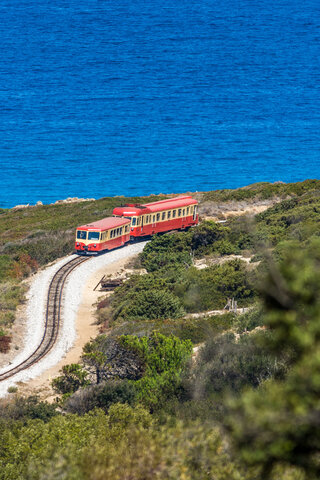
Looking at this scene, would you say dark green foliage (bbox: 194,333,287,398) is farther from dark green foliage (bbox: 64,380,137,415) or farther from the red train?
the red train

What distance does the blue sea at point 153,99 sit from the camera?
98.1m

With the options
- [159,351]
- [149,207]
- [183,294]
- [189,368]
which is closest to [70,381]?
[159,351]

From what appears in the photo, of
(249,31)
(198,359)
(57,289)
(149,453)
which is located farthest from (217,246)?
(249,31)

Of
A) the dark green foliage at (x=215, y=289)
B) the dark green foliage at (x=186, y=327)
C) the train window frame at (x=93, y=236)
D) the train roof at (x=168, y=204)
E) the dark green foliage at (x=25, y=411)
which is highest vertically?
the train roof at (x=168, y=204)

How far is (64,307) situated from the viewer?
29.3 metres

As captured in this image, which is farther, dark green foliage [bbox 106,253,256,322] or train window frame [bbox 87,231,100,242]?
train window frame [bbox 87,231,100,242]

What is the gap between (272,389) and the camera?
16.9ft

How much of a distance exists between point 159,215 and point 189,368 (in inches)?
915

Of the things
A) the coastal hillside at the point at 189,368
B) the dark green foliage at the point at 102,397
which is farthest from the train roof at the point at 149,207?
the dark green foliage at the point at 102,397

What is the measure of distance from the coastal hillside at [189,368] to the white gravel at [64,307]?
2.72ft

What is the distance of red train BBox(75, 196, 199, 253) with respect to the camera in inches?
1419

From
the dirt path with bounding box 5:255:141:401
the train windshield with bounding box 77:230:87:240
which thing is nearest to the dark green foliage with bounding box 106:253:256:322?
the dirt path with bounding box 5:255:141:401

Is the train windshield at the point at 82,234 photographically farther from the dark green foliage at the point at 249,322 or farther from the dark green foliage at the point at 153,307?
the dark green foliage at the point at 249,322

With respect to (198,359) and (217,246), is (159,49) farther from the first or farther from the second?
(198,359)
